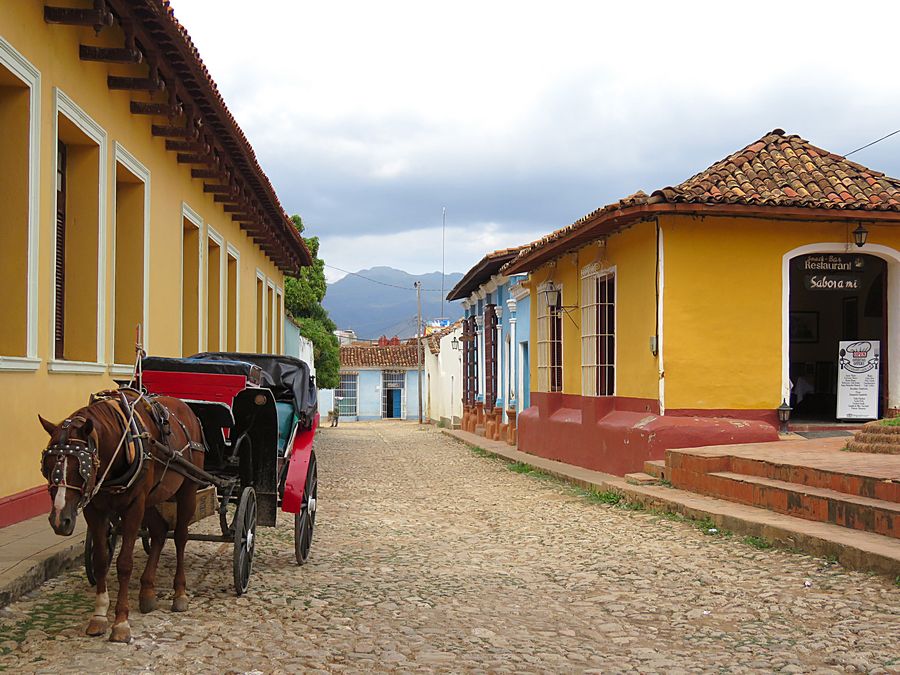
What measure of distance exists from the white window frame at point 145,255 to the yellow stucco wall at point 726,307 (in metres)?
6.11

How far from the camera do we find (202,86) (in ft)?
33.3

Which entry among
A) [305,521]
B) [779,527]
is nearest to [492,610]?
[305,521]

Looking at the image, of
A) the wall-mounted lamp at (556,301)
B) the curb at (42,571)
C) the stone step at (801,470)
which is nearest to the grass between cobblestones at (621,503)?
the stone step at (801,470)

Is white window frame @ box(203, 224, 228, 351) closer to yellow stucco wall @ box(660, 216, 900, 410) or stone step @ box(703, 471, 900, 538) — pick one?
yellow stucco wall @ box(660, 216, 900, 410)

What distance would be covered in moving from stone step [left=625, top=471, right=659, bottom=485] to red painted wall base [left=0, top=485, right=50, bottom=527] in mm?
6556

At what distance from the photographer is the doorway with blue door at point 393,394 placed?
54.1 m

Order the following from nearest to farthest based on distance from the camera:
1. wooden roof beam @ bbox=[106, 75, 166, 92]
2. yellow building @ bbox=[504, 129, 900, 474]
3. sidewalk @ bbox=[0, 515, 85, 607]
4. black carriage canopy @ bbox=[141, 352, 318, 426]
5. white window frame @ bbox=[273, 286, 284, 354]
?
sidewalk @ bbox=[0, 515, 85, 607] < black carriage canopy @ bbox=[141, 352, 318, 426] < wooden roof beam @ bbox=[106, 75, 166, 92] < yellow building @ bbox=[504, 129, 900, 474] < white window frame @ bbox=[273, 286, 284, 354]

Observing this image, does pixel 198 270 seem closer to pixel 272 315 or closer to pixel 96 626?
pixel 96 626

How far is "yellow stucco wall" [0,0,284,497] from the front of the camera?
7285 mm

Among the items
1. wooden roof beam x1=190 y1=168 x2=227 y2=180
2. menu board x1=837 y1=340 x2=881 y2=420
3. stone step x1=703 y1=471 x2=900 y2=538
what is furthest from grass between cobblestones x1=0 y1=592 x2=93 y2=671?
menu board x1=837 y1=340 x2=881 y2=420

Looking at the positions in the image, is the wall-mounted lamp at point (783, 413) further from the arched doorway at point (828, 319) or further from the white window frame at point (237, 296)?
the white window frame at point (237, 296)

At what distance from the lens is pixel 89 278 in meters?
9.23

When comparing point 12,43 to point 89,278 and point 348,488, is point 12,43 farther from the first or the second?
point 348,488

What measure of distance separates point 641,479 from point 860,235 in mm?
4218
